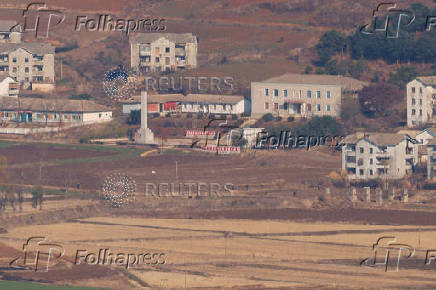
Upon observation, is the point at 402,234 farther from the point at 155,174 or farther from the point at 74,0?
the point at 74,0

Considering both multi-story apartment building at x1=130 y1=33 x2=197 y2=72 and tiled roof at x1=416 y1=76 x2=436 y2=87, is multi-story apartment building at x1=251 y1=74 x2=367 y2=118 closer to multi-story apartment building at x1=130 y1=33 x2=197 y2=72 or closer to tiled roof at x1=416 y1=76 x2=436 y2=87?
tiled roof at x1=416 y1=76 x2=436 y2=87

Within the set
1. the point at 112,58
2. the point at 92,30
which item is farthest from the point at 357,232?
the point at 92,30

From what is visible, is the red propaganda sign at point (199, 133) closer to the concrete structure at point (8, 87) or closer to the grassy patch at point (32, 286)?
the concrete structure at point (8, 87)

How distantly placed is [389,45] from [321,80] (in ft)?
27.6

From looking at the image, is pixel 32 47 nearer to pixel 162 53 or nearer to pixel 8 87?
pixel 8 87

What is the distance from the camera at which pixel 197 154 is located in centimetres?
9381

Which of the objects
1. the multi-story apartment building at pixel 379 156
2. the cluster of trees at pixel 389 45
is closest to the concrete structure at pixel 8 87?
the cluster of trees at pixel 389 45

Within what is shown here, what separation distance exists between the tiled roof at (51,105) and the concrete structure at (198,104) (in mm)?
2392

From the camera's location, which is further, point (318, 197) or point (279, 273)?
point (318, 197)

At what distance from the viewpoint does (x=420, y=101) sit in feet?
317

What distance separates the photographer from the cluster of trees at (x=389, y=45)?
351ft

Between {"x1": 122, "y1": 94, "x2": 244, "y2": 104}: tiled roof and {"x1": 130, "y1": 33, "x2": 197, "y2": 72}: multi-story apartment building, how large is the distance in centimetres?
833

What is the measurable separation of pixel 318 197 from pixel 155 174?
10.3 meters

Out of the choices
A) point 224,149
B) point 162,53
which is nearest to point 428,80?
point 224,149
